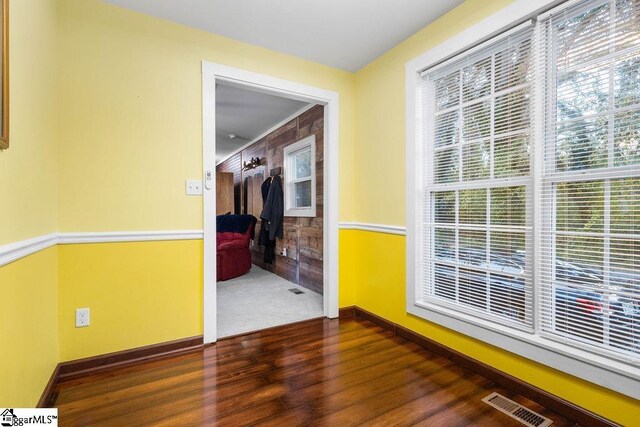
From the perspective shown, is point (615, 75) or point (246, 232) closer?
point (615, 75)

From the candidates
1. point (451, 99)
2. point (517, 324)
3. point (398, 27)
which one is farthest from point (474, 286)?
point (398, 27)

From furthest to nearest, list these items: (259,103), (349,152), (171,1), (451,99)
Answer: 1. (259,103)
2. (349,152)
3. (451,99)
4. (171,1)

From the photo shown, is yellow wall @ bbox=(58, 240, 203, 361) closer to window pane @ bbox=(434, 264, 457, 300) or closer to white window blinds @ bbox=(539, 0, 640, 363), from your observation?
window pane @ bbox=(434, 264, 457, 300)

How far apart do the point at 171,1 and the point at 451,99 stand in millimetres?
1981

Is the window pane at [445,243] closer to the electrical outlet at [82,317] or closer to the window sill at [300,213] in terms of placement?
the window sill at [300,213]

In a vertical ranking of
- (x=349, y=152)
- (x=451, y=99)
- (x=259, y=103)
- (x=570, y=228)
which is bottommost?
(x=570, y=228)

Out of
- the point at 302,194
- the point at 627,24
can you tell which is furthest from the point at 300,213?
the point at 627,24

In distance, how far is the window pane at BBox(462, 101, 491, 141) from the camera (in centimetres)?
190

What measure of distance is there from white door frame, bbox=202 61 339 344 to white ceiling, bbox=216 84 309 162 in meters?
0.70

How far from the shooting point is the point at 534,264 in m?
1.65

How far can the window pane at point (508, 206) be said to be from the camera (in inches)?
68.1

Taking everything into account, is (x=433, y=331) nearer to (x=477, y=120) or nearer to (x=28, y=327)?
(x=477, y=120)

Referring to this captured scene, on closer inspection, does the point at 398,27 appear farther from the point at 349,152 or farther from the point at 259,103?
the point at 259,103

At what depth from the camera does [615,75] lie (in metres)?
1.39
